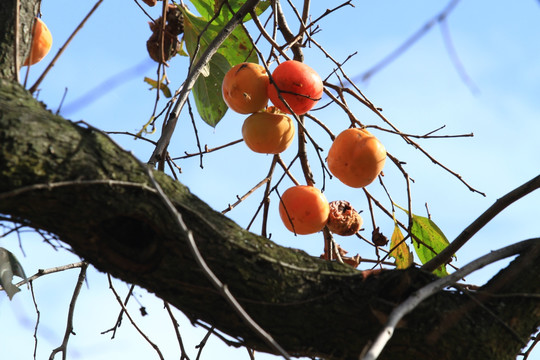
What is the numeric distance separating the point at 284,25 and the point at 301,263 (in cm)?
108

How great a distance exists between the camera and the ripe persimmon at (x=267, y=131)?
6.13ft

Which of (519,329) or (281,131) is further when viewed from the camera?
(281,131)

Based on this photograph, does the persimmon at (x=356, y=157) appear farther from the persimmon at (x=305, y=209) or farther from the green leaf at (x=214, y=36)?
the green leaf at (x=214, y=36)

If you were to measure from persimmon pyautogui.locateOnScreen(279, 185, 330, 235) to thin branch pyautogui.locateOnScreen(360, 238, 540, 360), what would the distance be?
2.50 ft

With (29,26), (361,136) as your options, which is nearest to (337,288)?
(361,136)

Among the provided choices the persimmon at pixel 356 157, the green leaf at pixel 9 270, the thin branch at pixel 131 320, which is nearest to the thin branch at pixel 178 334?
the thin branch at pixel 131 320

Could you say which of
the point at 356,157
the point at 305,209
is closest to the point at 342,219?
the point at 305,209

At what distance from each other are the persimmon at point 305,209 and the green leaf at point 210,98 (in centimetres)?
41

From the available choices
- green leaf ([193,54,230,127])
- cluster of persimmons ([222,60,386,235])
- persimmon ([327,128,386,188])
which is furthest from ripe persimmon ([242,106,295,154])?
green leaf ([193,54,230,127])

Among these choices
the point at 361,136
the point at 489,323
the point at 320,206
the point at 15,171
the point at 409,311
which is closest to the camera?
the point at 15,171

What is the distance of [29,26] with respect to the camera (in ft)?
4.31

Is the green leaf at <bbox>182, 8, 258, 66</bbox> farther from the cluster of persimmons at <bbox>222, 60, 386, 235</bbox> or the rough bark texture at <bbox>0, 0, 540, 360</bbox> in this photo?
the rough bark texture at <bbox>0, 0, 540, 360</bbox>

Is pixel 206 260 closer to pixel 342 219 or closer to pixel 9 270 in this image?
pixel 9 270

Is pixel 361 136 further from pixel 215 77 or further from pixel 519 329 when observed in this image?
pixel 519 329
